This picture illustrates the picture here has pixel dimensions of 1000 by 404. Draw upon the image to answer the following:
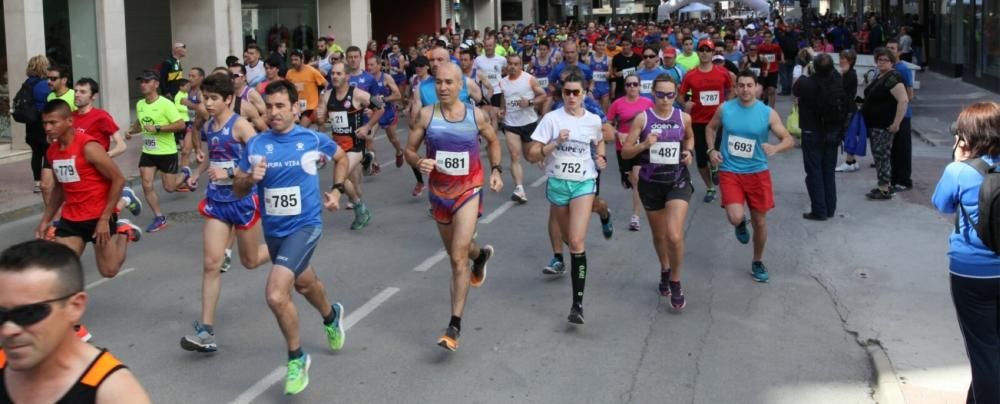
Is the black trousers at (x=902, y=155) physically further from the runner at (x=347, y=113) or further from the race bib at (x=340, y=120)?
the race bib at (x=340, y=120)

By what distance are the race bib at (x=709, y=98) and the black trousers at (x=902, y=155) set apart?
2093mm

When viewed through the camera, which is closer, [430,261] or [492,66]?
[430,261]

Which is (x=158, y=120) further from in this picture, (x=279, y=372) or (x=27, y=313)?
(x=27, y=313)

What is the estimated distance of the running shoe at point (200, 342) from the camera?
6973 millimetres

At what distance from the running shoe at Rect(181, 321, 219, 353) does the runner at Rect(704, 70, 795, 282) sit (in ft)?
13.1

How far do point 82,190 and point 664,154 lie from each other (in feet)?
12.9

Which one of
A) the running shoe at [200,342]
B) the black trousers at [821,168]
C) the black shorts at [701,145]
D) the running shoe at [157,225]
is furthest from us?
the black shorts at [701,145]

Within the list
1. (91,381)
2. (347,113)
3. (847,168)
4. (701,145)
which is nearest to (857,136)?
(847,168)

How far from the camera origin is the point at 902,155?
13188 millimetres

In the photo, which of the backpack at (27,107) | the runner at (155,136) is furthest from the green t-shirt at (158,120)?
the backpack at (27,107)

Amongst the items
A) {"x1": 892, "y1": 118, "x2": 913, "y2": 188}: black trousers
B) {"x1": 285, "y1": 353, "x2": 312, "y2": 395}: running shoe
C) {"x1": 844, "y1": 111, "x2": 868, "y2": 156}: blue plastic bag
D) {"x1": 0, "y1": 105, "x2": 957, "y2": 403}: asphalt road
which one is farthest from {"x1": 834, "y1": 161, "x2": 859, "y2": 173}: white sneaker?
{"x1": 285, "y1": 353, "x2": 312, "y2": 395}: running shoe

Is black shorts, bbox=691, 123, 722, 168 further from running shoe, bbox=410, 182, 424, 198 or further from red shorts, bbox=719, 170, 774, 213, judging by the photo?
red shorts, bbox=719, 170, 774, 213

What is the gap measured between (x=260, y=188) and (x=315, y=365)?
109 centimetres

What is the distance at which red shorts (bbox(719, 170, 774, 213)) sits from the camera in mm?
8852
